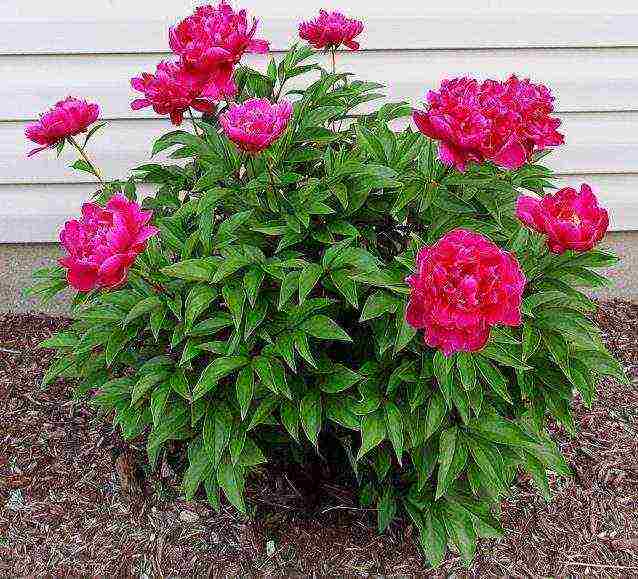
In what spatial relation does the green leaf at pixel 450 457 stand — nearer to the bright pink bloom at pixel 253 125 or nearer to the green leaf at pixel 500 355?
the green leaf at pixel 500 355

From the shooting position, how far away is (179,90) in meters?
1.76

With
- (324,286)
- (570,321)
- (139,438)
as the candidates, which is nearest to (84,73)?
(139,438)

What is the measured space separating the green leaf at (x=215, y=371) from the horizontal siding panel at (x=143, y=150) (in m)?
1.41

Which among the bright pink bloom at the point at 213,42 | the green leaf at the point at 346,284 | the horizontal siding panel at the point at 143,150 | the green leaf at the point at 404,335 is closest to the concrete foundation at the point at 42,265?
the horizontal siding panel at the point at 143,150

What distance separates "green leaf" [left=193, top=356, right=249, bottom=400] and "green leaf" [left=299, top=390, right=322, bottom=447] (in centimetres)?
18

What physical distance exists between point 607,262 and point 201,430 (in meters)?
1.07

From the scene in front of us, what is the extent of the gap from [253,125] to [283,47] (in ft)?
4.35

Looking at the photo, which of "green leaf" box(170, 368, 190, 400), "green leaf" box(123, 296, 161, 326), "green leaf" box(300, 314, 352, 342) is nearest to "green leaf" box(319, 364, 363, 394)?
"green leaf" box(300, 314, 352, 342)

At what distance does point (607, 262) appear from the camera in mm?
1708

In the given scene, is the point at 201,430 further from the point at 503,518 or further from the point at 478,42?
the point at 478,42

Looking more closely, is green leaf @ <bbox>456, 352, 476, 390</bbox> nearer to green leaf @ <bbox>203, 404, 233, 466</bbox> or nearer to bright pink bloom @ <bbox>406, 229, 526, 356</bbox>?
bright pink bloom @ <bbox>406, 229, 526, 356</bbox>

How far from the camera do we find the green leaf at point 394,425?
5.50 ft

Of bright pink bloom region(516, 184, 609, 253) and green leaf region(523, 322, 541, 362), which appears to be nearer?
bright pink bloom region(516, 184, 609, 253)

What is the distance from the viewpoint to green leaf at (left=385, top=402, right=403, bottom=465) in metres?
1.68
